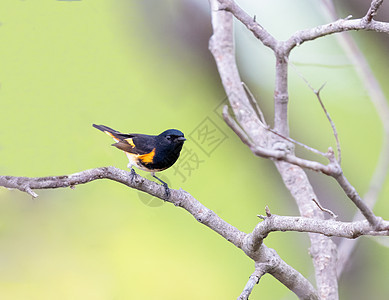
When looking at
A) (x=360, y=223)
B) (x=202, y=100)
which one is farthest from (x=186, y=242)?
(x=360, y=223)

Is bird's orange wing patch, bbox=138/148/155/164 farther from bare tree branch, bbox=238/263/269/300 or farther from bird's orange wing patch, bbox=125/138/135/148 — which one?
bare tree branch, bbox=238/263/269/300

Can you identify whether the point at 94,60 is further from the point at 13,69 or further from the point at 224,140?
the point at 224,140

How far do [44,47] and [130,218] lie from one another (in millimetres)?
639

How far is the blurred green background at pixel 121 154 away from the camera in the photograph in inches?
57.6

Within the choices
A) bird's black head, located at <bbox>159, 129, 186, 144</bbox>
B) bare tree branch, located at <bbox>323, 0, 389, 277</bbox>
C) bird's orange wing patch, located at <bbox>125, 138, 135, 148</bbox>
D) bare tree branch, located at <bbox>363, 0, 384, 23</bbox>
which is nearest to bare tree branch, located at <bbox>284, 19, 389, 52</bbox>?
bare tree branch, located at <bbox>363, 0, 384, 23</bbox>

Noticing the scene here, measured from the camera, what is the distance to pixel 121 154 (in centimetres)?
151

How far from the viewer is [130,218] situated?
155 cm

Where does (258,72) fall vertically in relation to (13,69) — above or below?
above

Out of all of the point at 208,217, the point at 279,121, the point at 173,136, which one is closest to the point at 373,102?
the point at 279,121

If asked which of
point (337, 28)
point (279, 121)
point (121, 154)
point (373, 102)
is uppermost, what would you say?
point (373, 102)

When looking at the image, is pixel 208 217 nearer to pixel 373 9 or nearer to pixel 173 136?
pixel 173 136

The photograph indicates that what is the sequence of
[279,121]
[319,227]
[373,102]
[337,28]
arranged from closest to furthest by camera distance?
[319,227] < [337,28] < [279,121] < [373,102]

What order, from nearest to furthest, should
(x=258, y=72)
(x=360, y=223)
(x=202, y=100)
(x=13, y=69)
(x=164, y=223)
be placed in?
(x=360, y=223) → (x=13, y=69) → (x=164, y=223) → (x=202, y=100) → (x=258, y=72)

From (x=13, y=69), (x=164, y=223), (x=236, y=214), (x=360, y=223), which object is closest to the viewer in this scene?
(x=360, y=223)
